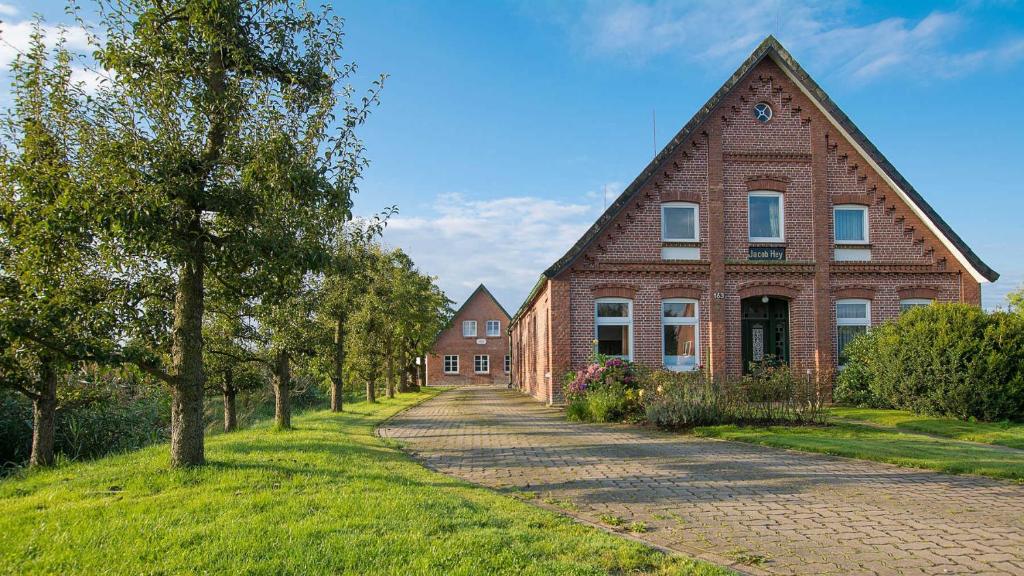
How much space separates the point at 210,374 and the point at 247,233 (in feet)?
24.4

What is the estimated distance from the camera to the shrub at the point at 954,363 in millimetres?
14164

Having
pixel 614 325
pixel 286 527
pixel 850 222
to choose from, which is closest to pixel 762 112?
pixel 850 222

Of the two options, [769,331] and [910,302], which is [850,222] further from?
[769,331]

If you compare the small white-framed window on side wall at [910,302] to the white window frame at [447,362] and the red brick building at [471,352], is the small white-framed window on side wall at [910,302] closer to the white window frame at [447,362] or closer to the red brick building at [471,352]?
the red brick building at [471,352]

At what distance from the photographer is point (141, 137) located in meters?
7.63

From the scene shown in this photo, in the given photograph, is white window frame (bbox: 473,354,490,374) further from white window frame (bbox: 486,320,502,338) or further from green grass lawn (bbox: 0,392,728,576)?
green grass lawn (bbox: 0,392,728,576)

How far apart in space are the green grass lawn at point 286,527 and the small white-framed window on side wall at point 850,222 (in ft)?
55.3

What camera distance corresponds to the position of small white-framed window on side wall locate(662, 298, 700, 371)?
19.8 m

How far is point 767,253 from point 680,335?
365 cm

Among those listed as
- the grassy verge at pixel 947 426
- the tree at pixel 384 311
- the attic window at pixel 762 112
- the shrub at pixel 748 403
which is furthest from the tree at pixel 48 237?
the attic window at pixel 762 112

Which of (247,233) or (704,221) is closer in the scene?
(247,233)

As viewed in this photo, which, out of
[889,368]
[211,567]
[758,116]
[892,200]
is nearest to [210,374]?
[211,567]

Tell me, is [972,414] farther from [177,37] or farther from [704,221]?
[177,37]

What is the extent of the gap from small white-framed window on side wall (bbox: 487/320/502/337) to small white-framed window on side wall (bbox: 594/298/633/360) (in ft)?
114
